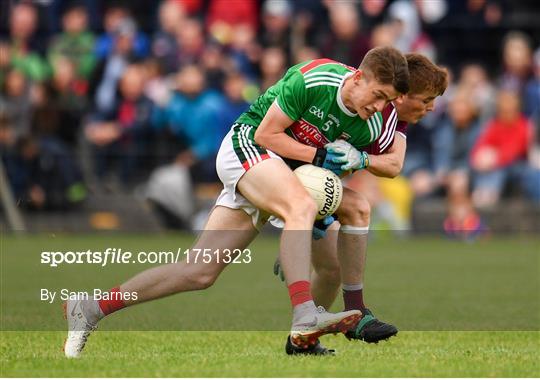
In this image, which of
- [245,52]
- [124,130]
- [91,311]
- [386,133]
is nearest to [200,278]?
[91,311]

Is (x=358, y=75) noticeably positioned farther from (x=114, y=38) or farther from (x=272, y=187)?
(x=114, y=38)

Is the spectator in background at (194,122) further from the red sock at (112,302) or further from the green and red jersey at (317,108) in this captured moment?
the red sock at (112,302)

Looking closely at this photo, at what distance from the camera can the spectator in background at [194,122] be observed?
18.4 metres

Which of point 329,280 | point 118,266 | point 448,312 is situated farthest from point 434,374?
point 118,266

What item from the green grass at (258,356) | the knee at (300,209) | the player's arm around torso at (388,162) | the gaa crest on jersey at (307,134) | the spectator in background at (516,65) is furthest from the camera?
the spectator in background at (516,65)

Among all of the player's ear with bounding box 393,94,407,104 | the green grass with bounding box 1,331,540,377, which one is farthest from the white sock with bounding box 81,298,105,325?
the player's ear with bounding box 393,94,407,104

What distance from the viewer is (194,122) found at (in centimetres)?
1856

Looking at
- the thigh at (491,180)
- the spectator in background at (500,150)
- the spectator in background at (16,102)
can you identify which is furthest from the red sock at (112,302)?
the thigh at (491,180)

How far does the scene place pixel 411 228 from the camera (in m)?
19.2

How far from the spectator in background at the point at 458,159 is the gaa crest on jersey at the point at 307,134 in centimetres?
1125

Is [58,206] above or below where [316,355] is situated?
below

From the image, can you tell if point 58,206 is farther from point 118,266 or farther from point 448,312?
point 448,312

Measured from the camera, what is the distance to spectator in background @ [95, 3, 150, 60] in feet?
62.9

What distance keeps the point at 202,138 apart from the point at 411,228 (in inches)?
133
